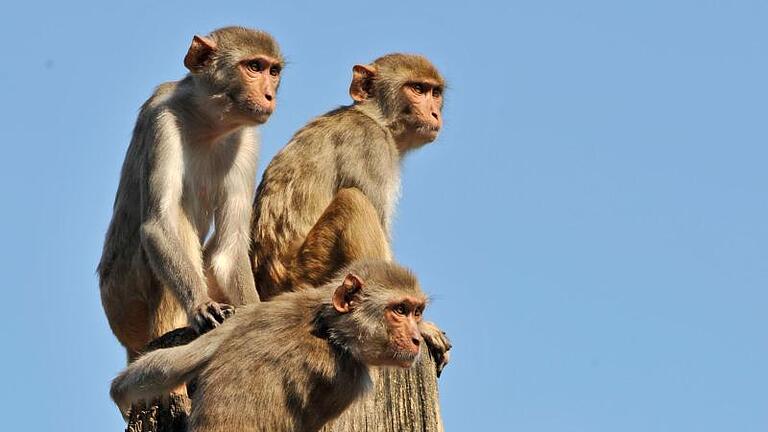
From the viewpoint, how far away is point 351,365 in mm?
8781

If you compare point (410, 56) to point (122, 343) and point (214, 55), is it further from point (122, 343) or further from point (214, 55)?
point (122, 343)

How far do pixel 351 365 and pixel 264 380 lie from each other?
0.64 meters

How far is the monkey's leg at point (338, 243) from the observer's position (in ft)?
39.3

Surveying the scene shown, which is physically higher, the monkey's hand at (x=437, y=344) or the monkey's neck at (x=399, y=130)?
the monkey's neck at (x=399, y=130)

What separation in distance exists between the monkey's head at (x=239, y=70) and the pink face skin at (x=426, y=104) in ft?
6.46

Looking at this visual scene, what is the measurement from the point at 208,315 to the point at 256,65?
2631 millimetres

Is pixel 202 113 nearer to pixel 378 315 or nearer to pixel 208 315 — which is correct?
pixel 208 315

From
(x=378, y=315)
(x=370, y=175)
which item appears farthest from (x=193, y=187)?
(x=378, y=315)

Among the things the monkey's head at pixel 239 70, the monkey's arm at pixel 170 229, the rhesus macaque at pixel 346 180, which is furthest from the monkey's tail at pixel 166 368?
the monkey's head at pixel 239 70

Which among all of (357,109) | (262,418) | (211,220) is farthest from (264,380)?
(357,109)

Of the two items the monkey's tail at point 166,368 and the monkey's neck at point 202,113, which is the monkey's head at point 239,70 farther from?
the monkey's tail at point 166,368

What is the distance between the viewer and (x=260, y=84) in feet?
38.8

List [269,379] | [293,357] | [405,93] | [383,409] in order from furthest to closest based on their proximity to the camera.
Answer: [405,93] < [383,409] < [293,357] < [269,379]

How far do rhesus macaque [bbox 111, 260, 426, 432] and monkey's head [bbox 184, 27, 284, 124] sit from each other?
3.01 metres
